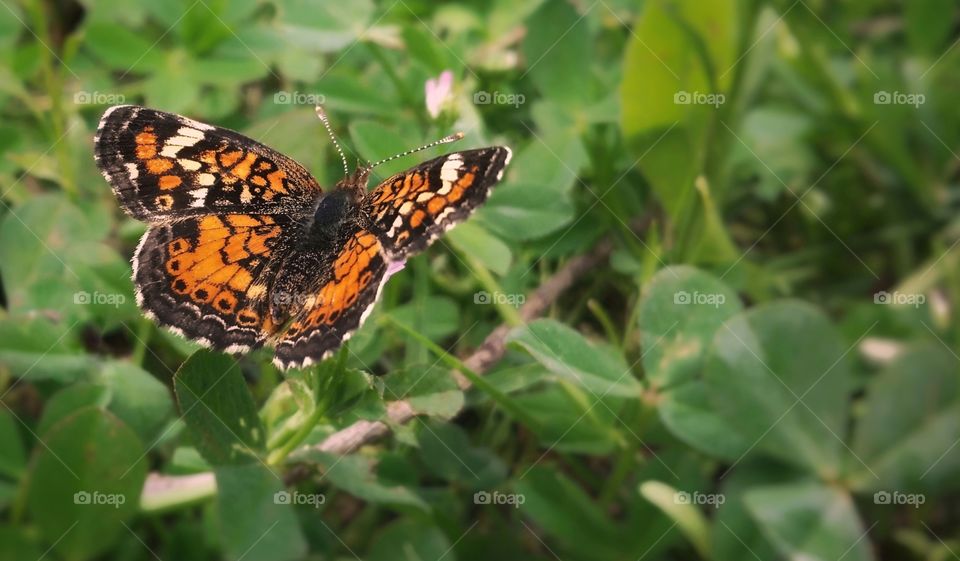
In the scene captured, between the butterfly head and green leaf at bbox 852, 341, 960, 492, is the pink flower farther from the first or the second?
green leaf at bbox 852, 341, 960, 492

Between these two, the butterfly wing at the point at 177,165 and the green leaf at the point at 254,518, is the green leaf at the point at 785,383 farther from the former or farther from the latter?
the butterfly wing at the point at 177,165

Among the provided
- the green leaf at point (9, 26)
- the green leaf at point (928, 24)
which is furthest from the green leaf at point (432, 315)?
the green leaf at point (928, 24)

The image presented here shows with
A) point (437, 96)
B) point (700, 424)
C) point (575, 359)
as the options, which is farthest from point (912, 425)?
point (437, 96)

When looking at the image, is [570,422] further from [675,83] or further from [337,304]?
[675,83]

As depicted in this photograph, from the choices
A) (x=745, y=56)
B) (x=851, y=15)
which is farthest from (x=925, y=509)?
(x=851, y=15)

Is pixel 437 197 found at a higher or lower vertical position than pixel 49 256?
higher

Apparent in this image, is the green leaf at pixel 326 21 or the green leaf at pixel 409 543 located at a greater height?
the green leaf at pixel 326 21

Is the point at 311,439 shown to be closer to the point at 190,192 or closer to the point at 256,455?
the point at 256,455
